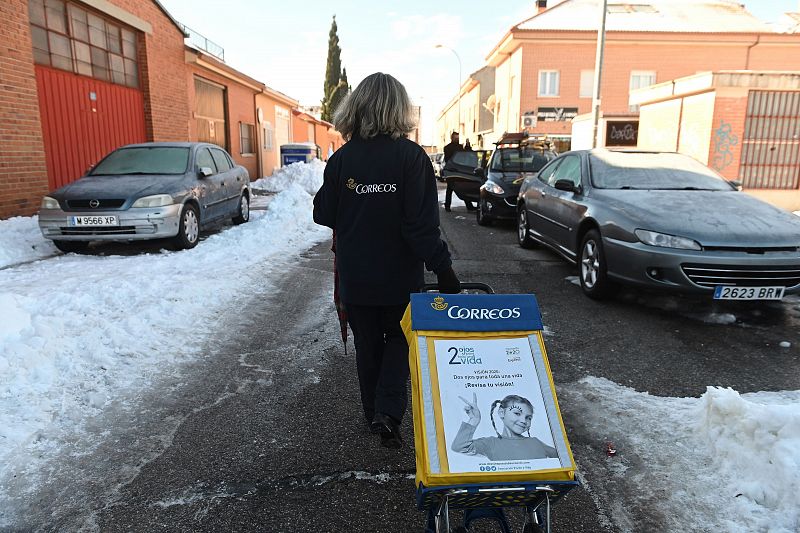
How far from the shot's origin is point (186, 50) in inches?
627

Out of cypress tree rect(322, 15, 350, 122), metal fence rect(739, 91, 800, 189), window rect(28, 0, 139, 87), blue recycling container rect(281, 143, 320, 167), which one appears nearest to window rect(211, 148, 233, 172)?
window rect(28, 0, 139, 87)

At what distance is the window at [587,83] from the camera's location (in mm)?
30078

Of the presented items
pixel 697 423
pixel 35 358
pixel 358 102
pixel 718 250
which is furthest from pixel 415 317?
pixel 718 250

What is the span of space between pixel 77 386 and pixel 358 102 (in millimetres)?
2592

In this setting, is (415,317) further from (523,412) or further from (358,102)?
(358,102)

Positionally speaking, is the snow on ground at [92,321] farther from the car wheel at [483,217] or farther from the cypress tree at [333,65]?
the cypress tree at [333,65]

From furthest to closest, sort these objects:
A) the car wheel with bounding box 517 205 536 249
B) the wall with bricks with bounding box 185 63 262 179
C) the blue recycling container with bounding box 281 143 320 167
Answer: the blue recycling container with bounding box 281 143 320 167, the wall with bricks with bounding box 185 63 262 179, the car wheel with bounding box 517 205 536 249

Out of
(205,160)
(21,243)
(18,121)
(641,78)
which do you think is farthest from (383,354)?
(641,78)

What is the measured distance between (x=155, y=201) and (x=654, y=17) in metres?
32.2

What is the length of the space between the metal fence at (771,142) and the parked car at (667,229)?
7.98 m

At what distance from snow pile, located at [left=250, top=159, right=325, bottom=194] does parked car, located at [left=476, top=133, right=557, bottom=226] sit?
9.25 m

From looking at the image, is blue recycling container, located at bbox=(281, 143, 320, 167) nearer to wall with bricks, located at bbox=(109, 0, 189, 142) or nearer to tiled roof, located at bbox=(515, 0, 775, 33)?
wall with bricks, located at bbox=(109, 0, 189, 142)

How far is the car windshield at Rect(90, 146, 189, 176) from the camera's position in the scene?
28.8 feet

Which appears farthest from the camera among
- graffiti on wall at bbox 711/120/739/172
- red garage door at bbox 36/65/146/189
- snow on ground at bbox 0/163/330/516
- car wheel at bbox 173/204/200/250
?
graffiti on wall at bbox 711/120/739/172
